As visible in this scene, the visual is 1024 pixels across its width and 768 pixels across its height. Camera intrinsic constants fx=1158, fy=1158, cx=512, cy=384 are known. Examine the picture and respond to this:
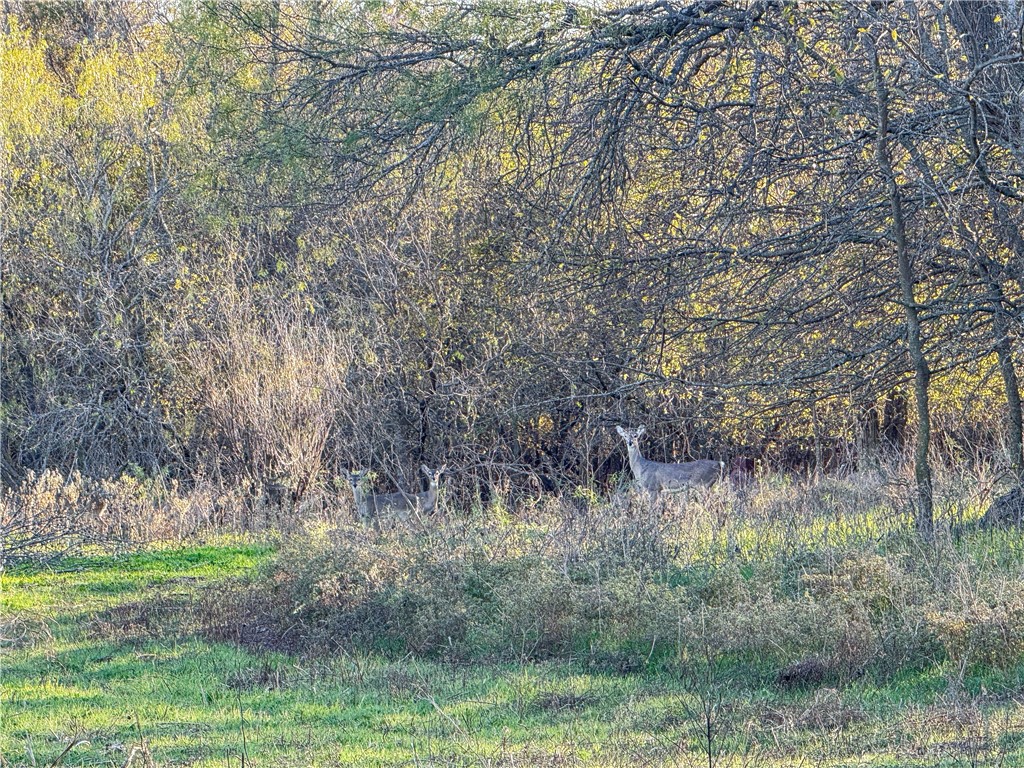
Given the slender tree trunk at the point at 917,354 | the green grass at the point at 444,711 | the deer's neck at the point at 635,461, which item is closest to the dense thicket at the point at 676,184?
the slender tree trunk at the point at 917,354

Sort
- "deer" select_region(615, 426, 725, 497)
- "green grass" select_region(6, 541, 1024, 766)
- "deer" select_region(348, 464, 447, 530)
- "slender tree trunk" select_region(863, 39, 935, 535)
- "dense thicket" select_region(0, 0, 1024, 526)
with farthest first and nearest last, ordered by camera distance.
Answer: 1. "deer" select_region(615, 426, 725, 497)
2. "deer" select_region(348, 464, 447, 530)
3. "dense thicket" select_region(0, 0, 1024, 526)
4. "slender tree trunk" select_region(863, 39, 935, 535)
5. "green grass" select_region(6, 541, 1024, 766)

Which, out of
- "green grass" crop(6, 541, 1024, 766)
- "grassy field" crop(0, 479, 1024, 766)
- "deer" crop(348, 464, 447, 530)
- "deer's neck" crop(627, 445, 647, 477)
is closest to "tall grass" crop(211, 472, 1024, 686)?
"grassy field" crop(0, 479, 1024, 766)

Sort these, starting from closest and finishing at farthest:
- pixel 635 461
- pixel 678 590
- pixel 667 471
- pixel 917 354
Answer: pixel 678 590, pixel 917 354, pixel 667 471, pixel 635 461

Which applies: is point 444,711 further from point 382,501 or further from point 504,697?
point 382,501

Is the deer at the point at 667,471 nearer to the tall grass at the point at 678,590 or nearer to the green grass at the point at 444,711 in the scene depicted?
the tall grass at the point at 678,590

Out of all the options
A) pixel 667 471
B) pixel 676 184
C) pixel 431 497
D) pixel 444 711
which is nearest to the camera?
pixel 444 711

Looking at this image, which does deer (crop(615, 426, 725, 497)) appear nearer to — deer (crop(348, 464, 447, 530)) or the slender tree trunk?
deer (crop(348, 464, 447, 530))

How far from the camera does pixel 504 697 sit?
7238mm

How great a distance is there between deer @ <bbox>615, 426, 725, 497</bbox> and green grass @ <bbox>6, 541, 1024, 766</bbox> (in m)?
7.30

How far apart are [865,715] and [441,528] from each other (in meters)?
4.82

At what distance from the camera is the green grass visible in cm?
593

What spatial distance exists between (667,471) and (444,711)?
907 cm

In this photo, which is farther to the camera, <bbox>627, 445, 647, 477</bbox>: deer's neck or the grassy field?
<bbox>627, 445, 647, 477</bbox>: deer's neck

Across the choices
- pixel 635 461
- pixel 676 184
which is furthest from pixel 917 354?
pixel 635 461
